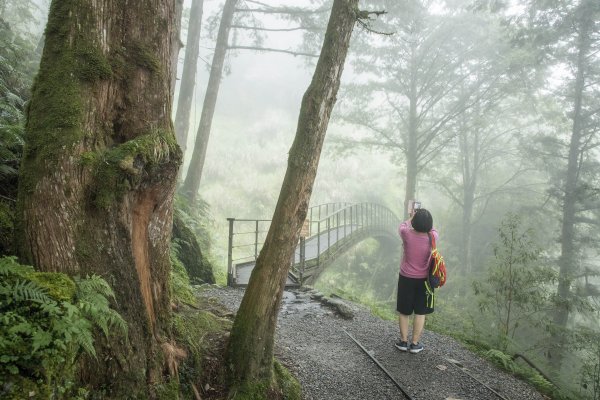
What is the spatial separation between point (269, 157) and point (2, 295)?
26449 millimetres

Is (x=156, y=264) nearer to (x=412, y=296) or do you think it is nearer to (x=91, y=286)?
(x=91, y=286)

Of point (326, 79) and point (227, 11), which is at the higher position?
point (227, 11)

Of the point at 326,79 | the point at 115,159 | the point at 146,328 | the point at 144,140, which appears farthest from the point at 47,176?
the point at 326,79

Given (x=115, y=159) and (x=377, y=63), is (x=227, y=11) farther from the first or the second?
(x=115, y=159)

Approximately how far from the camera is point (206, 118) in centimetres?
1028

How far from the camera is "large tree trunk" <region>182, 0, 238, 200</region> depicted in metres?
10.1

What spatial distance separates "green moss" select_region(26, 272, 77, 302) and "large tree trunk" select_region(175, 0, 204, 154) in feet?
27.5

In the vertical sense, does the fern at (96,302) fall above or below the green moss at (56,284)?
below

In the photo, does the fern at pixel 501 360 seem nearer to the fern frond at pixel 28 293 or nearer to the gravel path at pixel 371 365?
the gravel path at pixel 371 365

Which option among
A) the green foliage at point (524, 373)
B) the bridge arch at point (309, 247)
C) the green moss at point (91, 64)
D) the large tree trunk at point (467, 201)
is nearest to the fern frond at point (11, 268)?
the green moss at point (91, 64)

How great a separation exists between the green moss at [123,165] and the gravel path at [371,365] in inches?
99.9

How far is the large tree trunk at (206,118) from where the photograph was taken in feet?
33.1

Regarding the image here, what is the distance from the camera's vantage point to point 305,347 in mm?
4719

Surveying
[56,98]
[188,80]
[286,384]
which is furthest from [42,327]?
[188,80]
